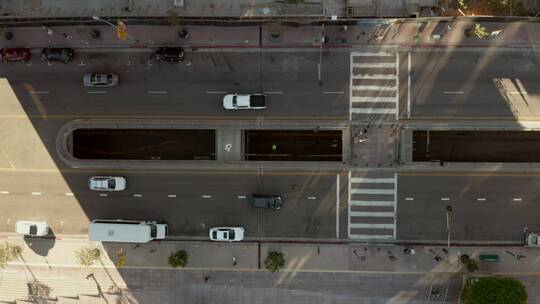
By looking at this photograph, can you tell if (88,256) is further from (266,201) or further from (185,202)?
(266,201)

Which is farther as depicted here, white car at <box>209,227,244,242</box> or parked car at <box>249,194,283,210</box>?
white car at <box>209,227,244,242</box>

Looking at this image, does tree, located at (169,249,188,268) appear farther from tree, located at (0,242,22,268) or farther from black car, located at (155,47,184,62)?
black car, located at (155,47,184,62)

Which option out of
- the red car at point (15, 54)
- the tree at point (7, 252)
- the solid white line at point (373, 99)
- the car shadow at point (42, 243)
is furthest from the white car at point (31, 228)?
the solid white line at point (373, 99)

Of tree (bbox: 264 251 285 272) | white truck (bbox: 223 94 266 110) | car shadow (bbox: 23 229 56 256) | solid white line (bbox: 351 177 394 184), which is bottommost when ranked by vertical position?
tree (bbox: 264 251 285 272)

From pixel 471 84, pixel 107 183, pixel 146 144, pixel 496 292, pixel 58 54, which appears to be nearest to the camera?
pixel 496 292

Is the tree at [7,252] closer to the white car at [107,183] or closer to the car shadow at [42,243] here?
the car shadow at [42,243]

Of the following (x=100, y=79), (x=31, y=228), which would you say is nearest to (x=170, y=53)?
(x=100, y=79)

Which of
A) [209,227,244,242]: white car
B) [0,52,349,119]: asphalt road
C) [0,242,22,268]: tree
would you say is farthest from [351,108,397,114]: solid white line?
[0,242,22,268]: tree
